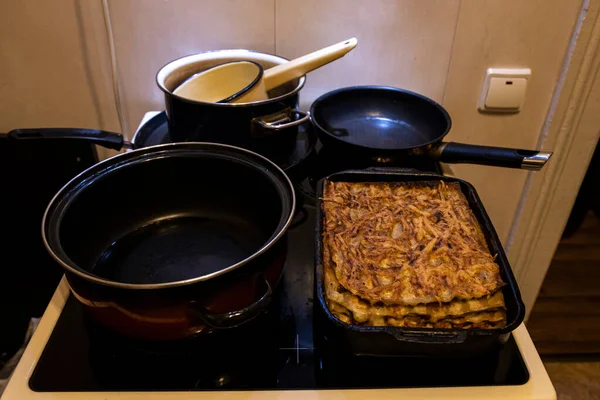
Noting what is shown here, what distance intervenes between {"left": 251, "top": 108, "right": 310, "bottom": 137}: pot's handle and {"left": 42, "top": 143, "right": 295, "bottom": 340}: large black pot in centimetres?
6

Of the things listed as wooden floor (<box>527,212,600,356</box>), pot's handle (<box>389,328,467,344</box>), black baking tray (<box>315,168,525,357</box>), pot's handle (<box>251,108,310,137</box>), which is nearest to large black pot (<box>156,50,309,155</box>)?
pot's handle (<box>251,108,310,137</box>)

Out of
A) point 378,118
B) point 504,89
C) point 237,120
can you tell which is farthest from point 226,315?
point 504,89

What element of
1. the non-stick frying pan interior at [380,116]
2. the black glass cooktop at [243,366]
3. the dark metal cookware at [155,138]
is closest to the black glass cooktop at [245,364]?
the black glass cooktop at [243,366]

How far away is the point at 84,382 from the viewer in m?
0.58

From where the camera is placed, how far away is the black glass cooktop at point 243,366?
572 millimetres

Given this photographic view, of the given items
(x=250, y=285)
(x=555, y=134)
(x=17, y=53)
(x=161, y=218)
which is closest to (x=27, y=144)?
(x=17, y=53)

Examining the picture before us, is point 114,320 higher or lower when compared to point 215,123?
lower

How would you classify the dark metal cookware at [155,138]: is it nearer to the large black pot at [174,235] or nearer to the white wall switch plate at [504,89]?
the large black pot at [174,235]

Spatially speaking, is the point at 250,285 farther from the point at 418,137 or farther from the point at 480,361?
the point at 418,137

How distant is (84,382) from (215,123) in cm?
40

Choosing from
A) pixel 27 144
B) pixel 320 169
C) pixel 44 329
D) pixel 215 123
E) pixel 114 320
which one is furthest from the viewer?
pixel 27 144

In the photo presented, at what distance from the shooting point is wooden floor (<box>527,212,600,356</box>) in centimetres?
162

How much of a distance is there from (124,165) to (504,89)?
0.78 meters

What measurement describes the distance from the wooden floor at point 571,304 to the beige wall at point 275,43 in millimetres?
917
